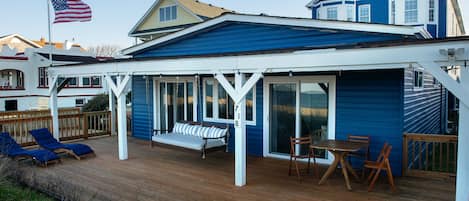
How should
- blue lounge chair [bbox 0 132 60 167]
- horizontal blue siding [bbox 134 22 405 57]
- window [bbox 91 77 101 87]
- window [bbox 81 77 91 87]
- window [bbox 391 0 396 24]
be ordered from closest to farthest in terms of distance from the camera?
horizontal blue siding [bbox 134 22 405 57], blue lounge chair [bbox 0 132 60 167], window [bbox 391 0 396 24], window [bbox 81 77 91 87], window [bbox 91 77 101 87]

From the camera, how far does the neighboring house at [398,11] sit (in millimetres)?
15625

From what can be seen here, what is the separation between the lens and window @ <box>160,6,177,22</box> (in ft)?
67.4

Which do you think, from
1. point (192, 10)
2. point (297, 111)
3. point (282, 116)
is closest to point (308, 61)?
point (297, 111)

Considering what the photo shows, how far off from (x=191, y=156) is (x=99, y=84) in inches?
789

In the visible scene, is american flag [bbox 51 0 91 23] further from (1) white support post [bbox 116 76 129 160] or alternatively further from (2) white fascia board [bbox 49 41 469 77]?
(1) white support post [bbox 116 76 129 160]

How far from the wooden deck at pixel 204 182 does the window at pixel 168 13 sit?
14.0m

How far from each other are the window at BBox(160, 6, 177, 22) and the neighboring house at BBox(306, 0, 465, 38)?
25.4 feet

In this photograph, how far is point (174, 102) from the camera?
10.1 metres

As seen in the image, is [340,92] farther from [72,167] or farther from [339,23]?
[72,167]

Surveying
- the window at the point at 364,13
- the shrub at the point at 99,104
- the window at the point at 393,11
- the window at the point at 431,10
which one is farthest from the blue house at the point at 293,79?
the window at the point at 364,13

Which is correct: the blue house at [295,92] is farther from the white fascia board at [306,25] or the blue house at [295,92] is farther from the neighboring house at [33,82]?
the neighboring house at [33,82]

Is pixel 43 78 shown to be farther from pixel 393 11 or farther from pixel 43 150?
pixel 393 11

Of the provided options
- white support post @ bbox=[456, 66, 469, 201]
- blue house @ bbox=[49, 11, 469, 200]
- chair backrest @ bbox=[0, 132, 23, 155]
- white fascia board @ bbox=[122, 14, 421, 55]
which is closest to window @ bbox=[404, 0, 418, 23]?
blue house @ bbox=[49, 11, 469, 200]

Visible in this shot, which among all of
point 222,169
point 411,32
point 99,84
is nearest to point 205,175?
point 222,169
